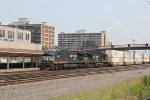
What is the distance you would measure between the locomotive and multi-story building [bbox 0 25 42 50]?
844cm

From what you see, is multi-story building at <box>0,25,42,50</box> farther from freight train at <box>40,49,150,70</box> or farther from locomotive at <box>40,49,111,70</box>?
freight train at <box>40,49,150,70</box>

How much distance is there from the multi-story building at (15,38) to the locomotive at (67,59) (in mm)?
8443

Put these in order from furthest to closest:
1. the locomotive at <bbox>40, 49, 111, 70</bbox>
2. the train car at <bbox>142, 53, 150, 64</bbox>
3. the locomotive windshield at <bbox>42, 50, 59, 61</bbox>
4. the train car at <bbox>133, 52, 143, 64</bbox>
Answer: the train car at <bbox>142, 53, 150, 64</bbox>, the train car at <bbox>133, 52, 143, 64</bbox>, the locomotive windshield at <bbox>42, 50, 59, 61</bbox>, the locomotive at <bbox>40, 49, 111, 70</bbox>

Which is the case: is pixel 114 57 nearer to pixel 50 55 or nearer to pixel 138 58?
pixel 50 55

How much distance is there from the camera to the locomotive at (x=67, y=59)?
51.2 meters

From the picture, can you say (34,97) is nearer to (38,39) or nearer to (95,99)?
(95,99)

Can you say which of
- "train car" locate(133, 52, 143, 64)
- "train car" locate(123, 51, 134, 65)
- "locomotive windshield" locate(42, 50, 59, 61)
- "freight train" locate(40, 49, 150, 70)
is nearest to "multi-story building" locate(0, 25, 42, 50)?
"locomotive windshield" locate(42, 50, 59, 61)

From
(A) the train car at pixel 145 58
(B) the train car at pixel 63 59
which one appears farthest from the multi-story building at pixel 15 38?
(A) the train car at pixel 145 58

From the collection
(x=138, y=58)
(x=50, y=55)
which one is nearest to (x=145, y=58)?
(x=138, y=58)

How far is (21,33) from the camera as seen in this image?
70375 mm

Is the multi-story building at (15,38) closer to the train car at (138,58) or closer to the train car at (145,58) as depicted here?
the train car at (138,58)

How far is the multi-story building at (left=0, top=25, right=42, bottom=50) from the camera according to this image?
59616 millimetres

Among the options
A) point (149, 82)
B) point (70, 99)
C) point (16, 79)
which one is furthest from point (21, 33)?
point (70, 99)

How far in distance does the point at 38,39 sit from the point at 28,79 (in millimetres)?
160908
